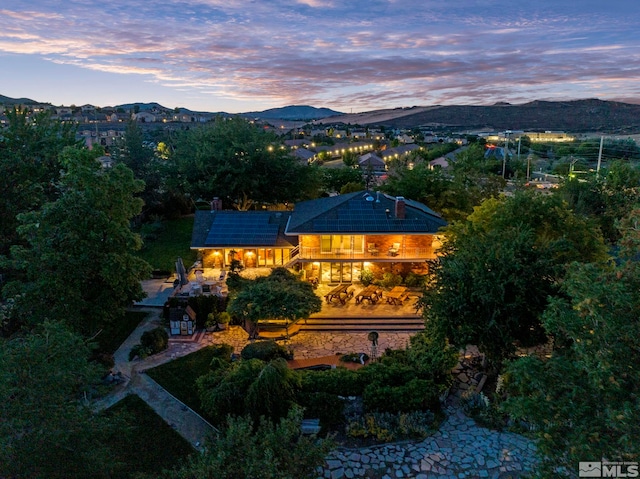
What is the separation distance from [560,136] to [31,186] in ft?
479

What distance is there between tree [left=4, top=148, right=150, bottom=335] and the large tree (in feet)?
60.5

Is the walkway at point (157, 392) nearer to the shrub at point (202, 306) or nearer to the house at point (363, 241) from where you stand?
the shrub at point (202, 306)

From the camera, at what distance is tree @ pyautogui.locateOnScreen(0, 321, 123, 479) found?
8172mm

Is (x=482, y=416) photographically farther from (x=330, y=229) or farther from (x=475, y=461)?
(x=330, y=229)

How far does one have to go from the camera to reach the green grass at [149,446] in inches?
497

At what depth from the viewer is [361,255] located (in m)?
27.0

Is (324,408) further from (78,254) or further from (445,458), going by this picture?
(78,254)

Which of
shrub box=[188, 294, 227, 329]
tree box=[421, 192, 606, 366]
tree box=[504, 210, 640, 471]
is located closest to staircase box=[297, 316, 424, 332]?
shrub box=[188, 294, 227, 329]

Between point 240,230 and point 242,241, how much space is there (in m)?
1.12

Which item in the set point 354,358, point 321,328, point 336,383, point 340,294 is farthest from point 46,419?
point 340,294

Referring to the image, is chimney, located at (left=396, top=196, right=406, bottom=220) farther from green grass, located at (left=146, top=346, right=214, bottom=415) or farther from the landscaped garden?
green grass, located at (left=146, top=346, right=214, bottom=415)

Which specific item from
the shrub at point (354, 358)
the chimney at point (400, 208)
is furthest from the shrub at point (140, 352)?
the chimney at point (400, 208)

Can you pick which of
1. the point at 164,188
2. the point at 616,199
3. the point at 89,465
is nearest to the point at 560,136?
the point at 616,199

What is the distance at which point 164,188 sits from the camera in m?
44.1
